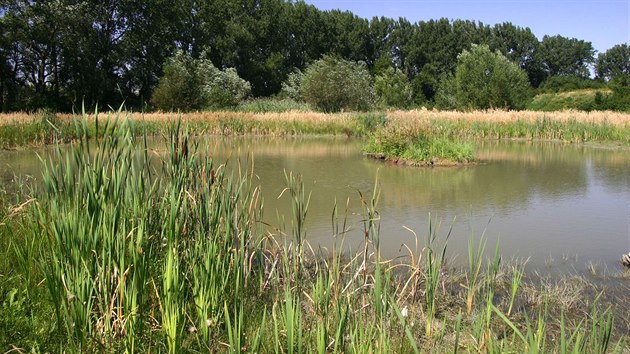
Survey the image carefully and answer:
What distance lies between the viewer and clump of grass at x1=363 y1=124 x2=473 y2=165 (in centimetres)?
1126

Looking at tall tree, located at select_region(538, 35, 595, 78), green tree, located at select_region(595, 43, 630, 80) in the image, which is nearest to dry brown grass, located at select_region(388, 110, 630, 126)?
tall tree, located at select_region(538, 35, 595, 78)

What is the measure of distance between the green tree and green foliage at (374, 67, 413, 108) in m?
34.0

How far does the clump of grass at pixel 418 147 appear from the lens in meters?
11.3

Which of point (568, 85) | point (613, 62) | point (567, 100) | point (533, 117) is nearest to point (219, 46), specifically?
point (567, 100)

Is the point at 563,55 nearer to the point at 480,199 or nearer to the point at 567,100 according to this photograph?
the point at 567,100

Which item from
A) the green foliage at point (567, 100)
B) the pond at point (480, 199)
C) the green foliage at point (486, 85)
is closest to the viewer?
the pond at point (480, 199)

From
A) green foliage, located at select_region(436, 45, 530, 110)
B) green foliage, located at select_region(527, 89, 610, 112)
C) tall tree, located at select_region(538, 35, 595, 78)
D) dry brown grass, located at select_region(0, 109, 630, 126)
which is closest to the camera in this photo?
dry brown grass, located at select_region(0, 109, 630, 126)

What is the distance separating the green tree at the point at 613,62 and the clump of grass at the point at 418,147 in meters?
60.3

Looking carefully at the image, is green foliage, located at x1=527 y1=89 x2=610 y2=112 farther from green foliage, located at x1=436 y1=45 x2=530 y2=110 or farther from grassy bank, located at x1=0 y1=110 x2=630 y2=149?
grassy bank, located at x1=0 y1=110 x2=630 y2=149

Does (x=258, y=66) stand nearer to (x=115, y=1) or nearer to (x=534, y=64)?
(x=115, y=1)

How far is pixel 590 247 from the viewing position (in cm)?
505

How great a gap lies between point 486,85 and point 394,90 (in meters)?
9.44

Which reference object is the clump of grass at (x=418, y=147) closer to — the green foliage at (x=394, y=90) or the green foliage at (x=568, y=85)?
the green foliage at (x=394, y=90)

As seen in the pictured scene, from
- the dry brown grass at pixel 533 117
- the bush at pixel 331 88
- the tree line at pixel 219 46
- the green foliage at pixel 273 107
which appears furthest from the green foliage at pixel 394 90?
the dry brown grass at pixel 533 117
